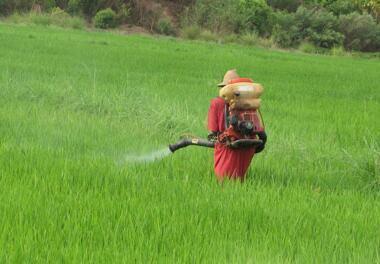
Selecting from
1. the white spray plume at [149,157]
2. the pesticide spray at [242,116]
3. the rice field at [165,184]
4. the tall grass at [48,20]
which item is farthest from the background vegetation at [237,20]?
the pesticide spray at [242,116]

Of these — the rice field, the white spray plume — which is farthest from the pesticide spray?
the white spray plume

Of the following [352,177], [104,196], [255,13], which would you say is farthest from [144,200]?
[255,13]

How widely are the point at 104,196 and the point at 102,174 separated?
405mm

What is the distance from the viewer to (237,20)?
24844mm

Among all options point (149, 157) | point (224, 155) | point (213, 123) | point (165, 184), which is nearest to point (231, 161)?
point (224, 155)

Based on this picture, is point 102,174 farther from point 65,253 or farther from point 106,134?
point 106,134

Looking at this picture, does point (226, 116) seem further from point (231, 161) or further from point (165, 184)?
point (165, 184)

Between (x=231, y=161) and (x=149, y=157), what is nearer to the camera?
(x=231, y=161)

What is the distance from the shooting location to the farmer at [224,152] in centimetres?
308

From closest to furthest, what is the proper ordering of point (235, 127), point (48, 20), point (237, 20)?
1. point (235, 127)
2. point (48, 20)
3. point (237, 20)

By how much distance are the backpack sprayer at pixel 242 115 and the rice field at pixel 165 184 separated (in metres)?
0.25

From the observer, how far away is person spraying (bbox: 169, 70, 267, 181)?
A: 115 inches

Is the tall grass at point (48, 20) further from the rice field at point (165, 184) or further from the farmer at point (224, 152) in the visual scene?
the farmer at point (224, 152)

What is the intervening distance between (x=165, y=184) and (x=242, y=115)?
1.72 feet
